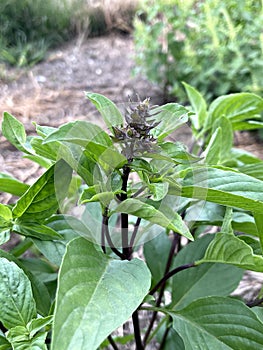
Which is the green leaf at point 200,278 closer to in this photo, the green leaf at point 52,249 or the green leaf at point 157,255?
the green leaf at point 157,255

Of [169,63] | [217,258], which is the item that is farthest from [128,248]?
[169,63]

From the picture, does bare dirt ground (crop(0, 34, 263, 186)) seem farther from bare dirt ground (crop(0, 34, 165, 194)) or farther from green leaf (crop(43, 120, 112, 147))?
green leaf (crop(43, 120, 112, 147))

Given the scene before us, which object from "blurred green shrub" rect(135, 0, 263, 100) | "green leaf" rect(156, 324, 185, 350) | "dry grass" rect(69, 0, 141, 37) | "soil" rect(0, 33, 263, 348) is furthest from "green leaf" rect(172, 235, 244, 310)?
"dry grass" rect(69, 0, 141, 37)

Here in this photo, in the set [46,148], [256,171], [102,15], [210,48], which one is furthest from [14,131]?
[102,15]

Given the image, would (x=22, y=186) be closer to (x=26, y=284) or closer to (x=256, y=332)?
(x=26, y=284)

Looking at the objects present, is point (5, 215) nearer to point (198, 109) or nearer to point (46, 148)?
point (46, 148)
